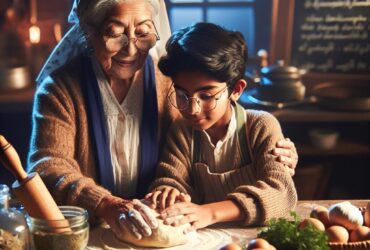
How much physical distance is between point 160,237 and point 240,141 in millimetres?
442

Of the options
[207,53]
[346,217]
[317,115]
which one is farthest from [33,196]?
[317,115]

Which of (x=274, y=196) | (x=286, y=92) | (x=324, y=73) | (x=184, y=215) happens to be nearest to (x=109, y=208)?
(x=184, y=215)

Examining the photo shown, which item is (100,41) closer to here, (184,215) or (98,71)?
(98,71)

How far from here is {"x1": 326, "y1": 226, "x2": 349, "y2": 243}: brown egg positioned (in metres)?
1.47

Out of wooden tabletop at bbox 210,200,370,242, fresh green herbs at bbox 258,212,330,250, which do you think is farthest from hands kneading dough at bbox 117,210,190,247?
fresh green herbs at bbox 258,212,330,250

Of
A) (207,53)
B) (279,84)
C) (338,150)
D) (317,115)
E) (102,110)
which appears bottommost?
(338,150)

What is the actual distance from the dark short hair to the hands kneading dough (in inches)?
17.4

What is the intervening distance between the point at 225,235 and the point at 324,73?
192cm

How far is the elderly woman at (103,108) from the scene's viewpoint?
187cm

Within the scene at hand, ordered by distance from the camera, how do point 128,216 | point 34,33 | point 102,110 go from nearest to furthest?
point 128,216, point 102,110, point 34,33

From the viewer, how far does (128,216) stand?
1647 millimetres

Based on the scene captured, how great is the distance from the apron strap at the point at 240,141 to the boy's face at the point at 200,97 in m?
0.09

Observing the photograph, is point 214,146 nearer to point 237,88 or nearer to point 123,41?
point 237,88

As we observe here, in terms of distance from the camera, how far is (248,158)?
6.28 ft
